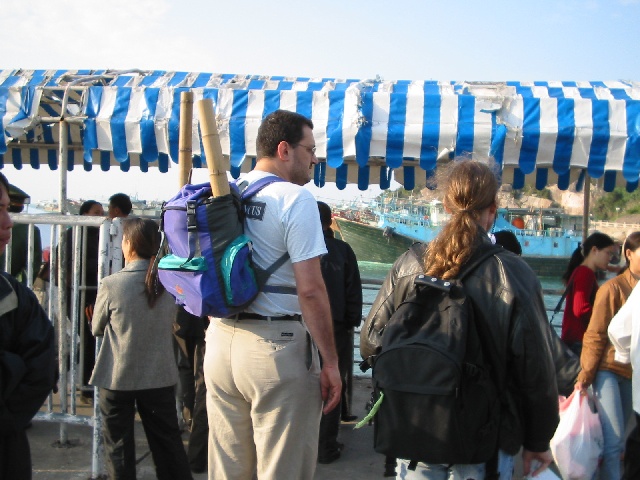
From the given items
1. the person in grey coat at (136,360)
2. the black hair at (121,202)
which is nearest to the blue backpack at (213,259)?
the person in grey coat at (136,360)

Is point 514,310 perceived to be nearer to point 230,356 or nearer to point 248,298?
point 248,298

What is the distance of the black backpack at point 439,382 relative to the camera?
2.02m

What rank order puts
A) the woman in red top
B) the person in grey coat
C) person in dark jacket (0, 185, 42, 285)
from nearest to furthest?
the person in grey coat → the woman in red top → person in dark jacket (0, 185, 42, 285)

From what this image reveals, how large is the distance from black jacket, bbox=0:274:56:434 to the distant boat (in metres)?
19.2

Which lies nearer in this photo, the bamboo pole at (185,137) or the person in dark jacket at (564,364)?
the person in dark jacket at (564,364)

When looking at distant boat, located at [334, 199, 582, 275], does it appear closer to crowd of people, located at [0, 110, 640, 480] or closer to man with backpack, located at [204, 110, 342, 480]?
crowd of people, located at [0, 110, 640, 480]

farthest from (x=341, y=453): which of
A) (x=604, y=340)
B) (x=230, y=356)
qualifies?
(x=230, y=356)

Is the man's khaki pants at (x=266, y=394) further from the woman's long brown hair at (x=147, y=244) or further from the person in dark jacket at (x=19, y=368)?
the woman's long brown hair at (x=147, y=244)

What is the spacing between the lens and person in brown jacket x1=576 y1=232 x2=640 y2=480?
3.80m

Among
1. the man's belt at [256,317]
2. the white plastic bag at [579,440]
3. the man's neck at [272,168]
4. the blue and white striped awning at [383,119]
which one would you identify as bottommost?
the white plastic bag at [579,440]

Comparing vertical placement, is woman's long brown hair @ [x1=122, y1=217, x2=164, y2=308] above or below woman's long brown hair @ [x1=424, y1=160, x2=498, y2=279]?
below

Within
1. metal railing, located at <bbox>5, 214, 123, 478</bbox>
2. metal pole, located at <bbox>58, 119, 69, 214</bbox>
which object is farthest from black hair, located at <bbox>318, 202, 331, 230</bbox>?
metal pole, located at <bbox>58, 119, 69, 214</bbox>

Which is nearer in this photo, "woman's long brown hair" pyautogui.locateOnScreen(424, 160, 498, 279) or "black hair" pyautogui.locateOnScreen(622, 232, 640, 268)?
"woman's long brown hair" pyautogui.locateOnScreen(424, 160, 498, 279)

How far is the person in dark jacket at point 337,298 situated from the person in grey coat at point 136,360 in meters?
1.19
